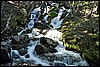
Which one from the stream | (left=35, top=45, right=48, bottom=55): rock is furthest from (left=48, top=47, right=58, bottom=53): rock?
(left=35, top=45, right=48, bottom=55): rock

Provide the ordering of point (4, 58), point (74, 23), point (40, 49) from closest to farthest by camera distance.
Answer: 1. point (4, 58)
2. point (40, 49)
3. point (74, 23)

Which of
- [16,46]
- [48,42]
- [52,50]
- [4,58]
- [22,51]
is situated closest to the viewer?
[4,58]

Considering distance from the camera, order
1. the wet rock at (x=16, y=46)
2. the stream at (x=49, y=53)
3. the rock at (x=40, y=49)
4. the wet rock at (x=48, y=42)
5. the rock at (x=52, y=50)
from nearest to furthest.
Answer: the stream at (x=49, y=53), the rock at (x=40, y=49), the rock at (x=52, y=50), the wet rock at (x=16, y=46), the wet rock at (x=48, y=42)

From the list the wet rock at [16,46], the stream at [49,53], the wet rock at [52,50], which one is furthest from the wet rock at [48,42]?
the wet rock at [16,46]

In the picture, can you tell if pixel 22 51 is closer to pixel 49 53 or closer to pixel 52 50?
pixel 49 53

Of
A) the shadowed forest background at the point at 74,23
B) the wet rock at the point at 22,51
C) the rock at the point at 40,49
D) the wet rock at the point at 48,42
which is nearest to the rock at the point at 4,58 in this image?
the wet rock at the point at 22,51

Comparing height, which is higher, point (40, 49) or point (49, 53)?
point (40, 49)

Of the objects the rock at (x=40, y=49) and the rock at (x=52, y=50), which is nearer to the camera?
the rock at (x=40, y=49)

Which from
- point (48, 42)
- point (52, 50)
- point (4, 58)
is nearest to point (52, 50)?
point (52, 50)

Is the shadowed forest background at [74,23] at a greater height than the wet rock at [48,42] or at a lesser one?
greater

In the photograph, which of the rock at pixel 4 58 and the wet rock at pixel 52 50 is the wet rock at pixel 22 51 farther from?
the wet rock at pixel 52 50

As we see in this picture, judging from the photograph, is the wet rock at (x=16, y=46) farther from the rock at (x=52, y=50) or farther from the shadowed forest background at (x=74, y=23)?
the rock at (x=52, y=50)

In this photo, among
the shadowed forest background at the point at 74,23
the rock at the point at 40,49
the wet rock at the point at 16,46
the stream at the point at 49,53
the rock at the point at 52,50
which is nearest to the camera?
the stream at the point at 49,53

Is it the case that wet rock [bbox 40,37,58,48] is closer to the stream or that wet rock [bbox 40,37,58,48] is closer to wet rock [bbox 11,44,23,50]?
the stream
